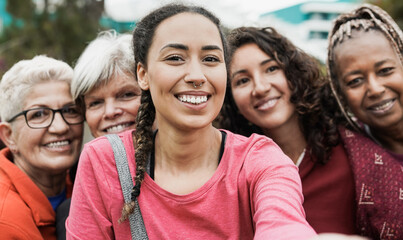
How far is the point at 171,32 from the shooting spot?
6.36ft

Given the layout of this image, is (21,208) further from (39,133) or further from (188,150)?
(188,150)

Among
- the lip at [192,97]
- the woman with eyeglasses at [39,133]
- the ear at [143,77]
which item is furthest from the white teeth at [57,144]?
the lip at [192,97]

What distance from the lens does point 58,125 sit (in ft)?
8.77

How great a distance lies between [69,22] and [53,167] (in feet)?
31.1

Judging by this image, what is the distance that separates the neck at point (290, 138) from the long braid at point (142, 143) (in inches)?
43.9

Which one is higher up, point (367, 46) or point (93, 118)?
point (367, 46)

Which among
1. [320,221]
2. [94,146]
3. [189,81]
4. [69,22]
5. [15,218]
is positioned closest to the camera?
[189,81]

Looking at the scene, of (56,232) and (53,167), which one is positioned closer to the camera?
(56,232)

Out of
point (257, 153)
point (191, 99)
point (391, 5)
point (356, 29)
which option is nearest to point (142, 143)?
point (191, 99)

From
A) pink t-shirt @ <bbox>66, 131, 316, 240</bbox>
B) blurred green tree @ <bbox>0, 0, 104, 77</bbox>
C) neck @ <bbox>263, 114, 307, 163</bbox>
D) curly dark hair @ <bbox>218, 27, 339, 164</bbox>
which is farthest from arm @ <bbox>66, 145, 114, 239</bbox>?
blurred green tree @ <bbox>0, 0, 104, 77</bbox>

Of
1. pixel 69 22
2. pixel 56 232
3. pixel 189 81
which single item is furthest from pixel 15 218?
pixel 69 22

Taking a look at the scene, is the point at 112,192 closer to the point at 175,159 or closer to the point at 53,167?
the point at 175,159

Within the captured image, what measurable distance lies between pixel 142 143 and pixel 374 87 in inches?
63.4

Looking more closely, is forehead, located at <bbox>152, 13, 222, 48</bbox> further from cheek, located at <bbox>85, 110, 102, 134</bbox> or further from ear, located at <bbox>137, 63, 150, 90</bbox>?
cheek, located at <bbox>85, 110, 102, 134</bbox>
